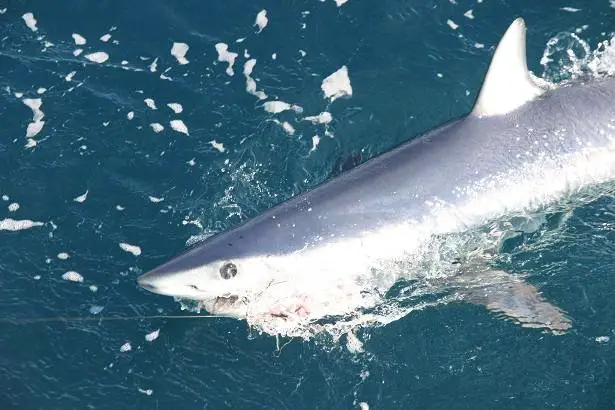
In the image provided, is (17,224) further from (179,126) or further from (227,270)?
(227,270)

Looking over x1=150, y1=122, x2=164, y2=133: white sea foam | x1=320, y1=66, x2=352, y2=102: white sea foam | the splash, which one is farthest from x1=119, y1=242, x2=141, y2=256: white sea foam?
the splash

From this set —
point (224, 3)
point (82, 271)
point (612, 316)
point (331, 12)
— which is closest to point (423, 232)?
point (612, 316)

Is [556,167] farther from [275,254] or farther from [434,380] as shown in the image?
[275,254]

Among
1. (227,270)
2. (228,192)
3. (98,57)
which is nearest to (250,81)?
(228,192)

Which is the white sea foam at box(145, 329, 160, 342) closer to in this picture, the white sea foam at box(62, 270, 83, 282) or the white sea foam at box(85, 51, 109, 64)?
the white sea foam at box(62, 270, 83, 282)

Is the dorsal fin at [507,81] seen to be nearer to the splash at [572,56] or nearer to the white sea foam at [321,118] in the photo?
the splash at [572,56]

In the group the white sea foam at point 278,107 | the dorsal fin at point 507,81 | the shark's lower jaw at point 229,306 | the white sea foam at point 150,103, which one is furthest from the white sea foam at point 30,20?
the dorsal fin at point 507,81

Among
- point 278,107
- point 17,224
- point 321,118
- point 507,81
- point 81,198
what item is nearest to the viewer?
point 507,81
